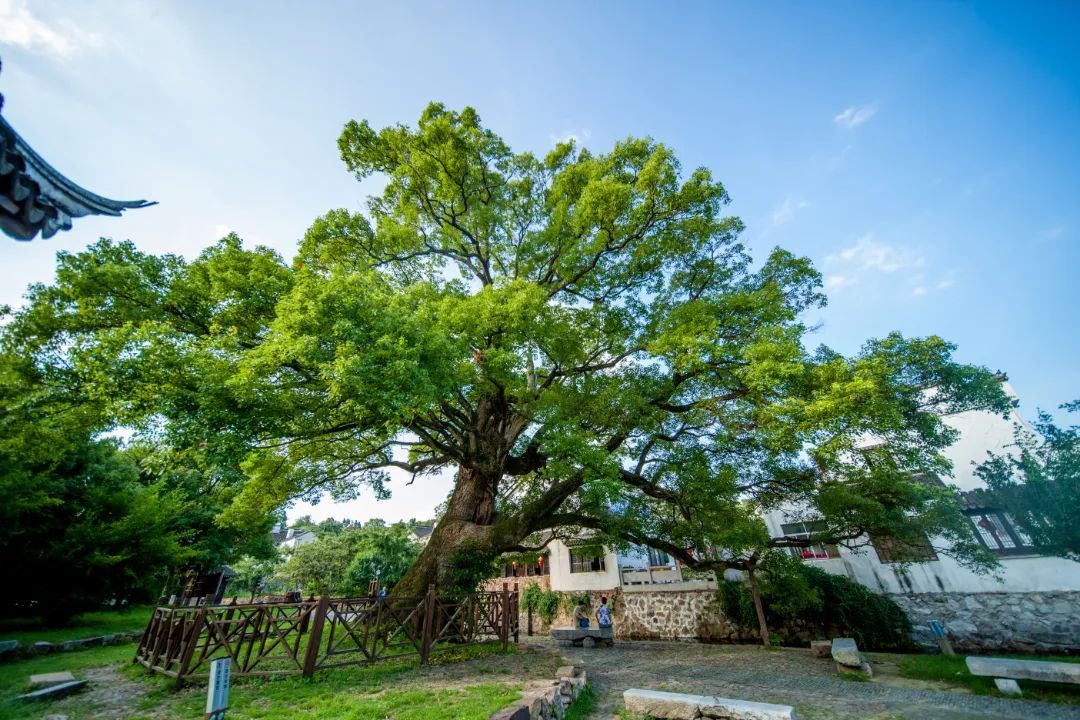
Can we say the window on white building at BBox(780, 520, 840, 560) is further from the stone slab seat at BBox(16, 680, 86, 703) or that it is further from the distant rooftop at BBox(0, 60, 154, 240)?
the distant rooftop at BBox(0, 60, 154, 240)

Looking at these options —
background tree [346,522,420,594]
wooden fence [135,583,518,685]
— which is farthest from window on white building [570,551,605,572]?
wooden fence [135,583,518,685]

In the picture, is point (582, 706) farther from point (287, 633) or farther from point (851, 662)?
point (851, 662)

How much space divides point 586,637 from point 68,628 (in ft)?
53.5

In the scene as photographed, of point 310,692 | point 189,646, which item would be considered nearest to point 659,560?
point 310,692

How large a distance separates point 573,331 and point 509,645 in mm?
8394

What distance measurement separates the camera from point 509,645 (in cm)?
1000

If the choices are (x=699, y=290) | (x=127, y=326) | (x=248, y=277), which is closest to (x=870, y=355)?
(x=699, y=290)

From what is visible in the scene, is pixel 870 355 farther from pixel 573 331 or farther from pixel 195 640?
pixel 195 640

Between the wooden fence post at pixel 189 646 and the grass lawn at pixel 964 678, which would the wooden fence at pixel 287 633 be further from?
the grass lawn at pixel 964 678

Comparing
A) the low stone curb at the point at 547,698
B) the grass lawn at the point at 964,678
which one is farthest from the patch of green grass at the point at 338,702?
the grass lawn at the point at 964,678

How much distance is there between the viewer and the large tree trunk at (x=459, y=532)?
977 cm

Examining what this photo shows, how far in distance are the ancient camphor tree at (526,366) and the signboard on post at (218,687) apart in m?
3.12

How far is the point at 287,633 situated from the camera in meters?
6.91

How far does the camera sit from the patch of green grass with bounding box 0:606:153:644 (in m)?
10.2
